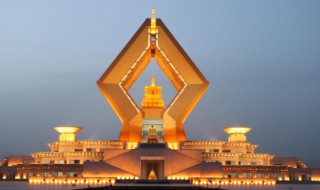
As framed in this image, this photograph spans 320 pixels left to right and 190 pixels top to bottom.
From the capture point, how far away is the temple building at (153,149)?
1276 inches

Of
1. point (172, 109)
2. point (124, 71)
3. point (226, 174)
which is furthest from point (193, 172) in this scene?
point (124, 71)

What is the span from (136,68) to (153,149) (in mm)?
8481

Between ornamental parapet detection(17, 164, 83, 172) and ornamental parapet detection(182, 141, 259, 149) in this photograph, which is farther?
ornamental parapet detection(182, 141, 259, 149)

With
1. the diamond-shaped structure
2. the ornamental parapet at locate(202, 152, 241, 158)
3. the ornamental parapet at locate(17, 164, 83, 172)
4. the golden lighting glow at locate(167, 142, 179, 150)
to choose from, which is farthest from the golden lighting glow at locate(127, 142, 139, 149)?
the ornamental parapet at locate(202, 152, 241, 158)

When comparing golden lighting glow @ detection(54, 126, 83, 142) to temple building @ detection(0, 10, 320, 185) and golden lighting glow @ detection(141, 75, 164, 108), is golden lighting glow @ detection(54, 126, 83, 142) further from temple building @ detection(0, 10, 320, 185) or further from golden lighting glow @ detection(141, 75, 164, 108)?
golden lighting glow @ detection(141, 75, 164, 108)

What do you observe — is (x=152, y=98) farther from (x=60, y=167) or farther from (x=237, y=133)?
(x=60, y=167)

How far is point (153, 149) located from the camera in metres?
32.8

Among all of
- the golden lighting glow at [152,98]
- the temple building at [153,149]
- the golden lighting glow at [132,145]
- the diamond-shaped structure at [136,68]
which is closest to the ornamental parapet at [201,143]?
the temple building at [153,149]

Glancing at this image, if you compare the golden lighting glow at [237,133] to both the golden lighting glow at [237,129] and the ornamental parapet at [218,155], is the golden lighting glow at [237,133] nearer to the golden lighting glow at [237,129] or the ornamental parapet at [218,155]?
the golden lighting glow at [237,129]

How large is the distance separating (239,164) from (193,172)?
4.48 metres

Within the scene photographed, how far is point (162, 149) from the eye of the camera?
32844mm

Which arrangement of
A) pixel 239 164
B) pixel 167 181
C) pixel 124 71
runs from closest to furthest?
pixel 167 181 → pixel 239 164 → pixel 124 71

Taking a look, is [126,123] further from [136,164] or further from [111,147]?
[136,164]

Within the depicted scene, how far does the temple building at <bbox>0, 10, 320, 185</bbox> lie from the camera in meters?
32.4
